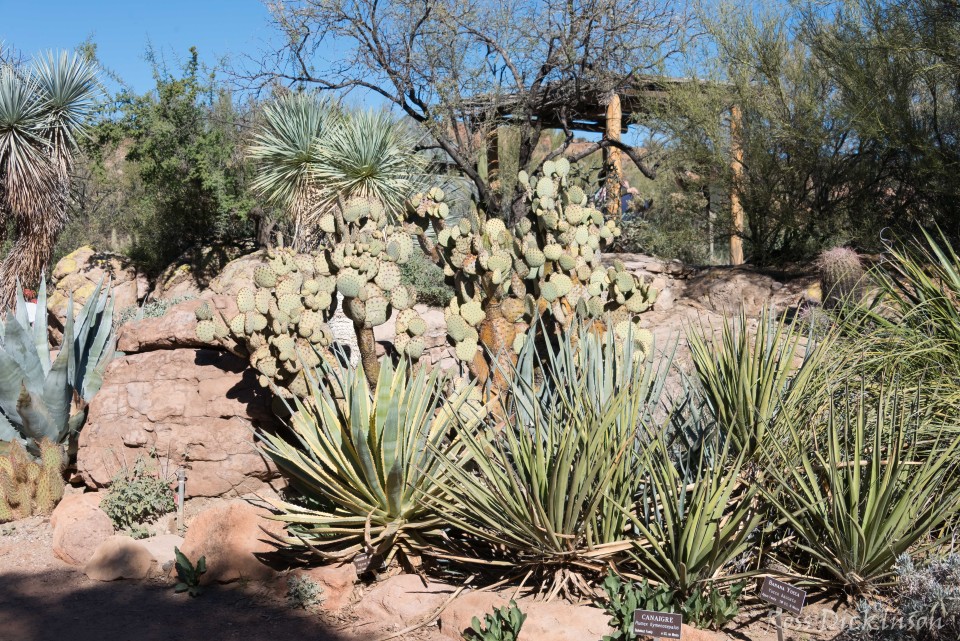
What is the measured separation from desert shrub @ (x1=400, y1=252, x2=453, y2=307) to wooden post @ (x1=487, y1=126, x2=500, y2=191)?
7.40ft

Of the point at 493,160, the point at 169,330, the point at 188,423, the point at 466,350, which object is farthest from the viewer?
the point at 493,160

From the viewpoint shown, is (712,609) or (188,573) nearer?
(712,609)

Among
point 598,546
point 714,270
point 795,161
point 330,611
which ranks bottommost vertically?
point 330,611

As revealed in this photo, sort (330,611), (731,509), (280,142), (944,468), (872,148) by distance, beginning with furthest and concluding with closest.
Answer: (280,142) → (872,148) → (330,611) → (731,509) → (944,468)

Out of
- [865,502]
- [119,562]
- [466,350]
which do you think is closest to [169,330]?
[119,562]

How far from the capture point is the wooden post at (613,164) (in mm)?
15086

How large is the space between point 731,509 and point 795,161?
902 cm

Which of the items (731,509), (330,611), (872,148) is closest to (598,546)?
(731,509)

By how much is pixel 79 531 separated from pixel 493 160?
12269mm

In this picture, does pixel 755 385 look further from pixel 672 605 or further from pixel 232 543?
pixel 232 543

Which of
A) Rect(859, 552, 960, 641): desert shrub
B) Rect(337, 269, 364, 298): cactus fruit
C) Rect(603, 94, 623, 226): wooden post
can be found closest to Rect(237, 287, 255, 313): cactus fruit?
Rect(337, 269, 364, 298): cactus fruit

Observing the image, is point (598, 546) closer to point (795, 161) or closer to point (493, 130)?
point (795, 161)

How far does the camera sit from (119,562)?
5086mm

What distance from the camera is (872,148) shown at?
11.4 metres
